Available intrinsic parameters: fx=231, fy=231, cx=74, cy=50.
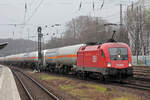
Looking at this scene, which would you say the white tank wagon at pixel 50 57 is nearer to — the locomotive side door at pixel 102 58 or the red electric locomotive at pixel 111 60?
the red electric locomotive at pixel 111 60

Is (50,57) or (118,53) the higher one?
(118,53)

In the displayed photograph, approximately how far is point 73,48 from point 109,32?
114 feet

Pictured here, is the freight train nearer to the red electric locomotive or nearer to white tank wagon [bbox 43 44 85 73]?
the red electric locomotive

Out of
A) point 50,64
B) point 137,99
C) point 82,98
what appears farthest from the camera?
point 50,64

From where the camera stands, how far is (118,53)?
16594 millimetres

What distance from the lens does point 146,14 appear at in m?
48.5

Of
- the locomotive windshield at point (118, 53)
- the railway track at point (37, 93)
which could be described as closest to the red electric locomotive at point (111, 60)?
the locomotive windshield at point (118, 53)

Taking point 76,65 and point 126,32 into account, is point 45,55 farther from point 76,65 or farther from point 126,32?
point 126,32

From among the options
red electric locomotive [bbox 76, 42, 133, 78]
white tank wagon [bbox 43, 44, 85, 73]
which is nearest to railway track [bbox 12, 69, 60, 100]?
red electric locomotive [bbox 76, 42, 133, 78]

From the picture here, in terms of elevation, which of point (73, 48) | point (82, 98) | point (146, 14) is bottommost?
point (82, 98)

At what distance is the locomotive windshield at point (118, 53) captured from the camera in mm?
16375

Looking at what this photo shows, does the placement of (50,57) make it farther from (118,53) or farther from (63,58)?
(118,53)

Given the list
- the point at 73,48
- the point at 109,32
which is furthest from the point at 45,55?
the point at 109,32

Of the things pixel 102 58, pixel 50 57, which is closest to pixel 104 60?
pixel 102 58
